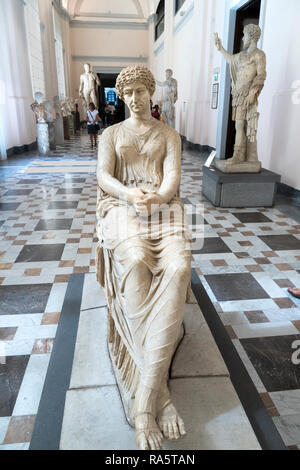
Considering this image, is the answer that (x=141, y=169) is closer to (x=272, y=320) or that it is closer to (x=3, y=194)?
(x=272, y=320)

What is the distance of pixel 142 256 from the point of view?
1660 mm

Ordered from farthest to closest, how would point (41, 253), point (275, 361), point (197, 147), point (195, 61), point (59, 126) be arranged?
point (59, 126) → point (197, 147) → point (195, 61) → point (41, 253) → point (275, 361)

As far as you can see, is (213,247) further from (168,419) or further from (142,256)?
(168,419)

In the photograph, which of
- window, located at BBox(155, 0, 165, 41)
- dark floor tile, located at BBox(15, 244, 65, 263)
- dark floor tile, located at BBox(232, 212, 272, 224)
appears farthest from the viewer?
window, located at BBox(155, 0, 165, 41)

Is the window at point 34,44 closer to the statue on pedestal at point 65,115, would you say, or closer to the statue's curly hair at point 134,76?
the statue on pedestal at point 65,115

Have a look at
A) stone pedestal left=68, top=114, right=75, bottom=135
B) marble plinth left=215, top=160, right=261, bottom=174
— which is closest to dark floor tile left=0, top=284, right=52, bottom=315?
marble plinth left=215, top=160, right=261, bottom=174

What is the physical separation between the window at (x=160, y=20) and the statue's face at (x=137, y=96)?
1865 cm

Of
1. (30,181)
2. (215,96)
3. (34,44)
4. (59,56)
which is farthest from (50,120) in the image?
(59,56)

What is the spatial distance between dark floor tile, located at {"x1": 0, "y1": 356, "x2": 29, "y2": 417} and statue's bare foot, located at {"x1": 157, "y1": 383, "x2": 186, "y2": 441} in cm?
93

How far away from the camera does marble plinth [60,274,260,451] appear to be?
58.7 inches

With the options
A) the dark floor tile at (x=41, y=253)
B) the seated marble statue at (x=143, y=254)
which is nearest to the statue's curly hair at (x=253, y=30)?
the seated marble statue at (x=143, y=254)

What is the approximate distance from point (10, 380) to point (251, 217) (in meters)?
4.11

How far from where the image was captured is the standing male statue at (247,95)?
5.30 m

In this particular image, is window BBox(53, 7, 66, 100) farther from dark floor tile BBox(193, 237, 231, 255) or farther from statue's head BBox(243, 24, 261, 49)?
dark floor tile BBox(193, 237, 231, 255)
